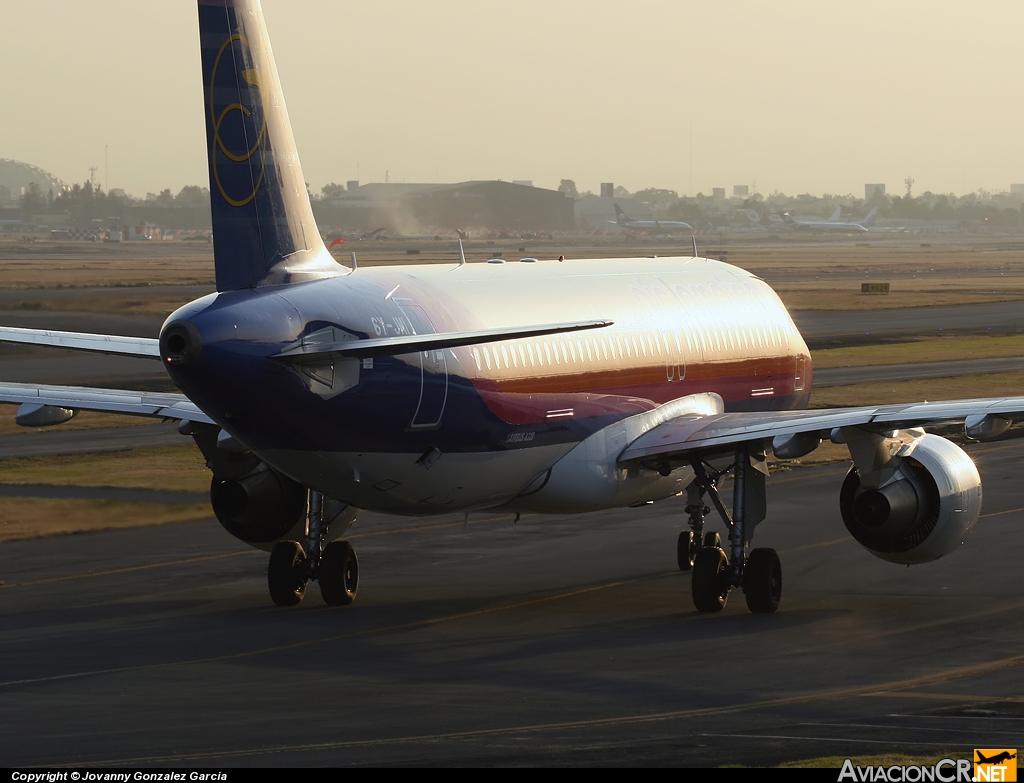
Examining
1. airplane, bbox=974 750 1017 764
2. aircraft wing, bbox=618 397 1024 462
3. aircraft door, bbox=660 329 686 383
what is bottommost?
airplane, bbox=974 750 1017 764

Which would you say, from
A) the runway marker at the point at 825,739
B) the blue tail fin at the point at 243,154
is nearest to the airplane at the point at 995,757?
the runway marker at the point at 825,739

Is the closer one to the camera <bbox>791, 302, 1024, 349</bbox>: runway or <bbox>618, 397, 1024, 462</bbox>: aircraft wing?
<bbox>618, 397, 1024, 462</bbox>: aircraft wing

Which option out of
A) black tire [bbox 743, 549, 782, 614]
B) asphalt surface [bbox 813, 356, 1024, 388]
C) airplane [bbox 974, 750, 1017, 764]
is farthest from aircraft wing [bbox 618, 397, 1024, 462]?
asphalt surface [bbox 813, 356, 1024, 388]

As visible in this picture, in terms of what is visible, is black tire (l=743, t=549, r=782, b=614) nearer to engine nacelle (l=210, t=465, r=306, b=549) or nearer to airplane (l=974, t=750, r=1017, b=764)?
Result: engine nacelle (l=210, t=465, r=306, b=549)

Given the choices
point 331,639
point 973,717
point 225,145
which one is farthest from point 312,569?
point 973,717

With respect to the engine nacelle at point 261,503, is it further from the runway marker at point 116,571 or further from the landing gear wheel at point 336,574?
the runway marker at point 116,571

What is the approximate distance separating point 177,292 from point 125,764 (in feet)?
335

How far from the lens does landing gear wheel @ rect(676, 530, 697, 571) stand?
31.6 m

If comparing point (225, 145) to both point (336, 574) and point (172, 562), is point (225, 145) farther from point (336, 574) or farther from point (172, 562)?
point (172, 562)

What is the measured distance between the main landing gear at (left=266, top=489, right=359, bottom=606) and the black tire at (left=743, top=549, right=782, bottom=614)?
22.6 feet

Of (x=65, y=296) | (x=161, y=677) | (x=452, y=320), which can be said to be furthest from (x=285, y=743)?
(x=65, y=296)

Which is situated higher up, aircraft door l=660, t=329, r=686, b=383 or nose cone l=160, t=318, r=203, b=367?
nose cone l=160, t=318, r=203, b=367

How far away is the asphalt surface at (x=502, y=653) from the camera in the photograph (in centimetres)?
1838

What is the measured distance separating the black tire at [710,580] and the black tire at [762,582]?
384mm
